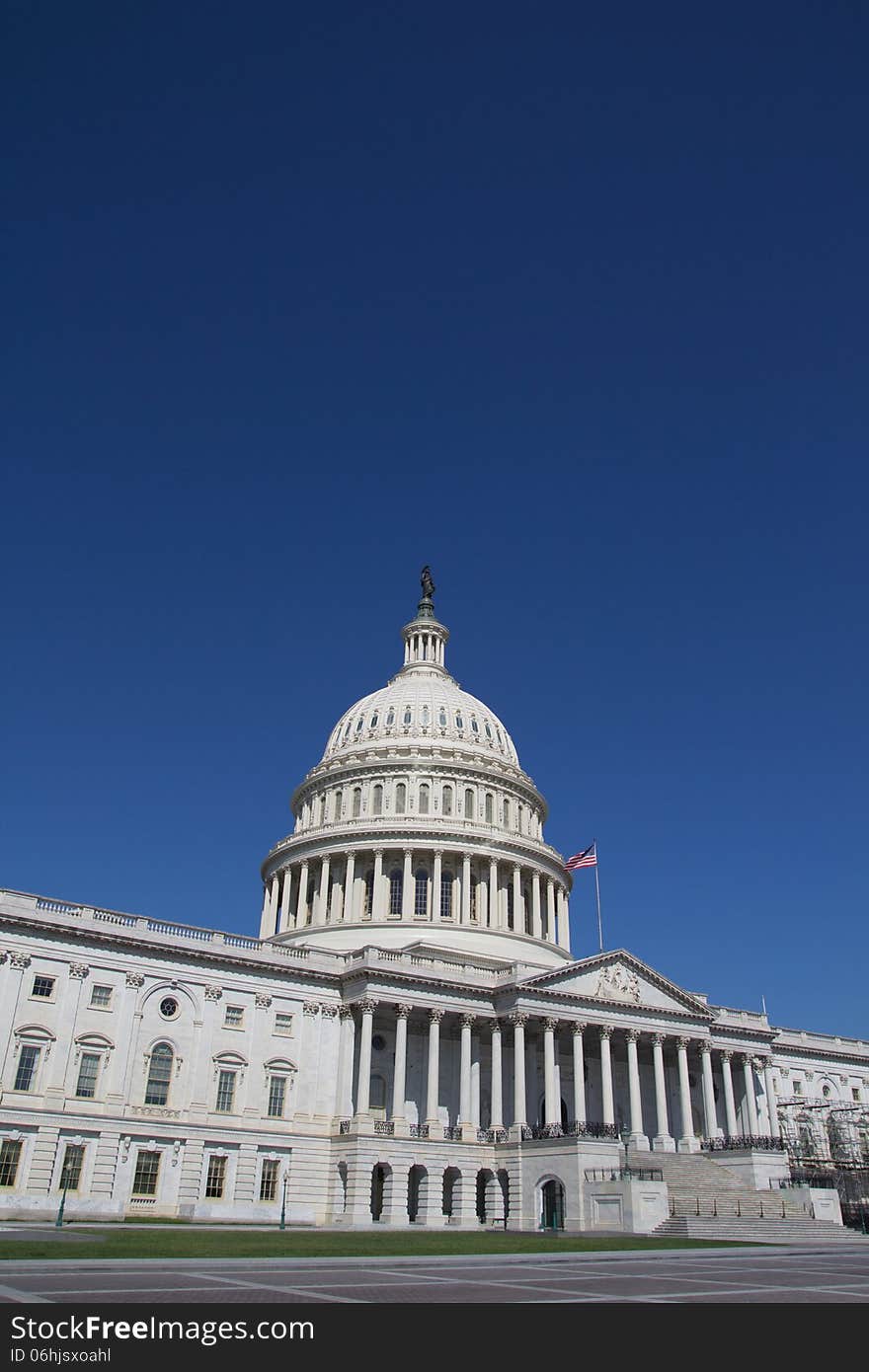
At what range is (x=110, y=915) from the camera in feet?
195

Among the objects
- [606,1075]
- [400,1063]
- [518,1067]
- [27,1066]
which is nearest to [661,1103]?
[606,1075]

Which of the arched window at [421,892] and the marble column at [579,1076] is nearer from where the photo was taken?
the marble column at [579,1076]

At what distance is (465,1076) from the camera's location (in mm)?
63688

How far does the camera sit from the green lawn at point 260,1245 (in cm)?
2653

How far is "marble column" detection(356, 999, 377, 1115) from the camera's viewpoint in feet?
200

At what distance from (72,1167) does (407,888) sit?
35.7 m

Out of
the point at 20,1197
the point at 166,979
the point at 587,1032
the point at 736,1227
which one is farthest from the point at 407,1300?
the point at 587,1032

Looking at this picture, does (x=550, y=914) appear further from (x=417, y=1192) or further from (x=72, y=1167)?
(x=72, y=1167)

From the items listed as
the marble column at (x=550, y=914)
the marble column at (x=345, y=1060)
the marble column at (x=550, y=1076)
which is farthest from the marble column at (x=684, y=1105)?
the marble column at (x=345, y=1060)

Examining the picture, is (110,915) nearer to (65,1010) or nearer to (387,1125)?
(65,1010)

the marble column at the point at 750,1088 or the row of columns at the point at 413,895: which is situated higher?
the row of columns at the point at 413,895

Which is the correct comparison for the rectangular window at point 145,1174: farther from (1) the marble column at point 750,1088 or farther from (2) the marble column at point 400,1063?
(1) the marble column at point 750,1088

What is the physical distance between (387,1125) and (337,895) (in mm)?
28438

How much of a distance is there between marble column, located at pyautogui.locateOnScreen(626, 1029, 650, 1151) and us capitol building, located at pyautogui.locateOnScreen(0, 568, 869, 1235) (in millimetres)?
263
